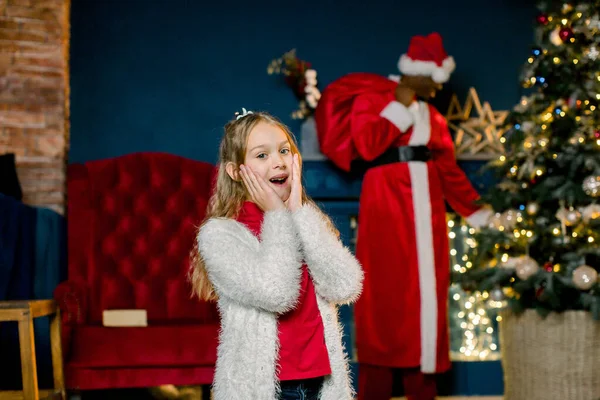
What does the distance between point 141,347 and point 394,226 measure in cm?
132

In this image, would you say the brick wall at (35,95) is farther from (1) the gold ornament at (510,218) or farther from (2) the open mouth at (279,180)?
→ (1) the gold ornament at (510,218)

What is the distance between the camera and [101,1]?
12.2 ft

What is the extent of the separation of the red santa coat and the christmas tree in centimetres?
22

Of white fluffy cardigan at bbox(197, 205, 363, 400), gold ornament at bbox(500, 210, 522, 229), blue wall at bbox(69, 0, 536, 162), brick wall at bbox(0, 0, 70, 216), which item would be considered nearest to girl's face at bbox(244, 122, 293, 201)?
white fluffy cardigan at bbox(197, 205, 363, 400)

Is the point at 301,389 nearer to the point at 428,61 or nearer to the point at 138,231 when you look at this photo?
the point at 138,231

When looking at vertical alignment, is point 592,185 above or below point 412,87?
below

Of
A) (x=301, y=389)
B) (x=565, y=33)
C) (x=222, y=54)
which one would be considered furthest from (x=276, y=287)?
(x=222, y=54)

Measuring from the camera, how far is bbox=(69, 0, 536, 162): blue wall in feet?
12.1

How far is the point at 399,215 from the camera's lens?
3141mm

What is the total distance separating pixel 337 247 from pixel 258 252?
18 centimetres

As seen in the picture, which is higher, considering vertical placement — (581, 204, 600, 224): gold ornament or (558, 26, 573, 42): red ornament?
(558, 26, 573, 42): red ornament

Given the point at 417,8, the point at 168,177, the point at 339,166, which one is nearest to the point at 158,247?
the point at 168,177

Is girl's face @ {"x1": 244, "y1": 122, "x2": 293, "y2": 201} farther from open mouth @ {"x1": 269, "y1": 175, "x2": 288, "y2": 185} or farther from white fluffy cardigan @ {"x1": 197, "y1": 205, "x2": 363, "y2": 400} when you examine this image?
white fluffy cardigan @ {"x1": 197, "y1": 205, "x2": 363, "y2": 400}

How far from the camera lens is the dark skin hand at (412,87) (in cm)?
322
